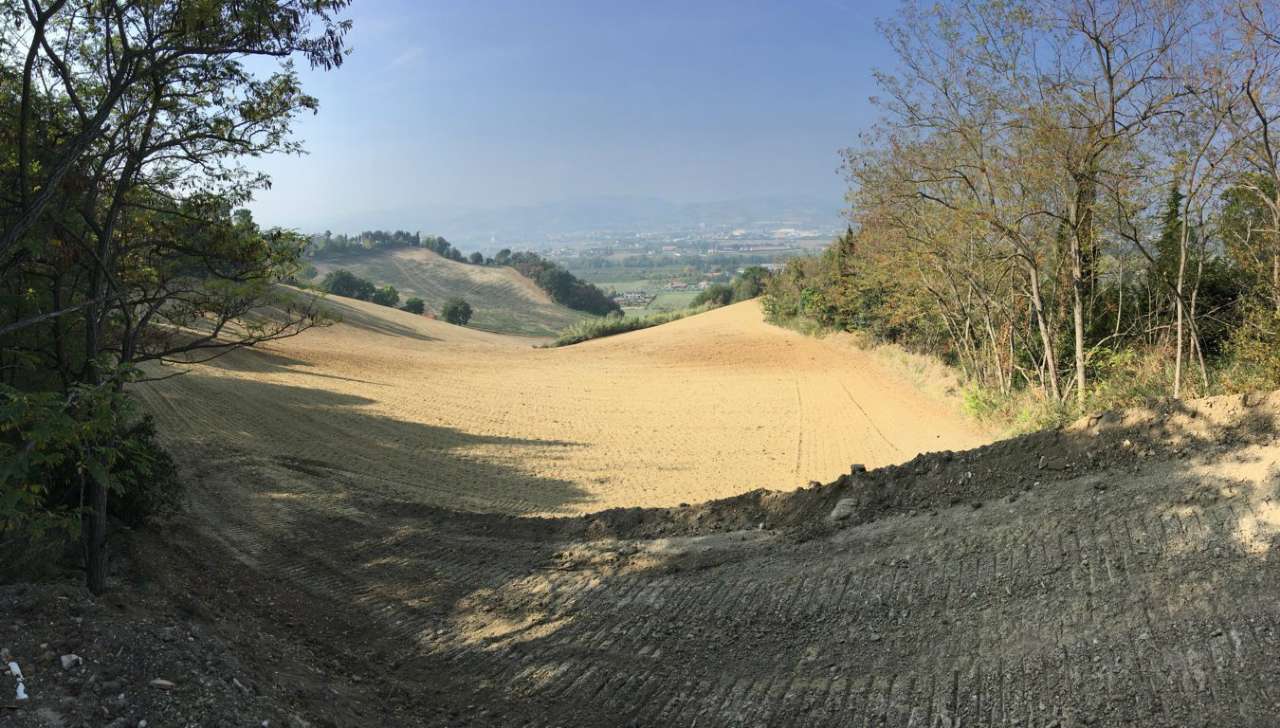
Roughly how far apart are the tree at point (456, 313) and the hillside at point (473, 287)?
1.36 m

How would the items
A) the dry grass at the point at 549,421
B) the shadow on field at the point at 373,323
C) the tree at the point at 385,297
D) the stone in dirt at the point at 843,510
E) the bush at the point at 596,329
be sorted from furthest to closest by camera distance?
the tree at the point at 385,297, the bush at the point at 596,329, the shadow on field at the point at 373,323, the dry grass at the point at 549,421, the stone in dirt at the point at 843,510

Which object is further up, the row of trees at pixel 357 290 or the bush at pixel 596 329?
the row of trees at pixel 357 290

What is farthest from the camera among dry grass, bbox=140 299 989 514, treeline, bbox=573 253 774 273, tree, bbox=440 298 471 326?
treeline, bbox=573 253 774 273

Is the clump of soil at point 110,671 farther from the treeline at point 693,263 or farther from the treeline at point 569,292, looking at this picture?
the treeline at point 693,263

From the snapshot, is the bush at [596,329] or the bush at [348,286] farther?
the bush at [348,286]

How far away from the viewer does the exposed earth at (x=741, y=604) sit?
191 inches

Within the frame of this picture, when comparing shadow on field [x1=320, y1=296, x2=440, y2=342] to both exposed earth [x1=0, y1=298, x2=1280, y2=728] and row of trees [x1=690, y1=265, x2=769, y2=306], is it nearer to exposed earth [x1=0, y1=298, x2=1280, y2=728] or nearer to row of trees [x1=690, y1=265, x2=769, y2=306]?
exposed earth [x1=0, y1=298, x2=1280, y2=728]

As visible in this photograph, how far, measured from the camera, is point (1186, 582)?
5.55 meters

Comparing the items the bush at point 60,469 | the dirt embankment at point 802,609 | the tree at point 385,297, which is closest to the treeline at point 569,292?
the tree at point 385,297

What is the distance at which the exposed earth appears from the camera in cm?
484

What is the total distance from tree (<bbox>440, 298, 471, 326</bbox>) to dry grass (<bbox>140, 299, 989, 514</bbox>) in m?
39.9

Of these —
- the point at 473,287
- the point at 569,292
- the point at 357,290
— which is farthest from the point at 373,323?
the point at 569,292

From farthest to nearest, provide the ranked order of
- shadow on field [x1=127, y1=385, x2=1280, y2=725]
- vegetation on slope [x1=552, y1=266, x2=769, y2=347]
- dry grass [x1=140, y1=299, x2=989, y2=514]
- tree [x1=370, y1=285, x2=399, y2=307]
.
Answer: tree [x1=370, y1=285, x2=399, y2=307]
vegetation on slope [x1=552, y1=266, x2=769, y2=347]
dry grass [x1=140, y1=299, x2=989, y2=514]
shadow on field [x1=127, y1=385, x2=1280, y2=725]

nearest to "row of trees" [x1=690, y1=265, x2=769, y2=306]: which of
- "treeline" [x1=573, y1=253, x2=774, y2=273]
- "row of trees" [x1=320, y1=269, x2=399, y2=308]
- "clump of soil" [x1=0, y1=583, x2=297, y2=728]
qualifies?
"row of trees" [x1=320, y1=269, x2=399, y2=308]
